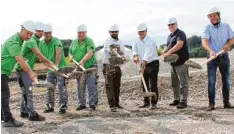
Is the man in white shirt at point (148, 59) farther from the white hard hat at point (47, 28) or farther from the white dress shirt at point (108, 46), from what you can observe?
the white hard hat at point (47, 28)

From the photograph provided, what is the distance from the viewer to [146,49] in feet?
33.2

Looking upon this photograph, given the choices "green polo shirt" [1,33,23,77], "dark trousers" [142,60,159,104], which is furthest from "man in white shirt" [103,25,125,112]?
"green polo shirt" [1,33,23,77]

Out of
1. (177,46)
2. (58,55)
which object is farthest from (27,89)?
(177,46)

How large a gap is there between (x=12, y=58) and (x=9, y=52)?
173mm

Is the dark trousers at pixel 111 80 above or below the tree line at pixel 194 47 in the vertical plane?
below

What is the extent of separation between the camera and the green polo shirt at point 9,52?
7.97 metres

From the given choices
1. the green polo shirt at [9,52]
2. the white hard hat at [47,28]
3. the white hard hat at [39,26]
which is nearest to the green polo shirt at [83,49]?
the white hard hat at [47,28]

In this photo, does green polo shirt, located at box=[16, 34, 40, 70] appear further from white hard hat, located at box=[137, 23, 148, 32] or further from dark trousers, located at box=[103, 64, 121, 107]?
white hard hat, located at box=[137, 23, 148, 32]

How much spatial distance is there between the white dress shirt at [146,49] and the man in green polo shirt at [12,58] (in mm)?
2993

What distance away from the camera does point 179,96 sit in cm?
1093

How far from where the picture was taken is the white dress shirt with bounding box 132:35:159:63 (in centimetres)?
1007

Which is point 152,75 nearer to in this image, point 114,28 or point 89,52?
point 114,28

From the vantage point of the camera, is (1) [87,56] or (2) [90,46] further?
(2) [90,46]

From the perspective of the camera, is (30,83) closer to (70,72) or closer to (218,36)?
(70,72)
